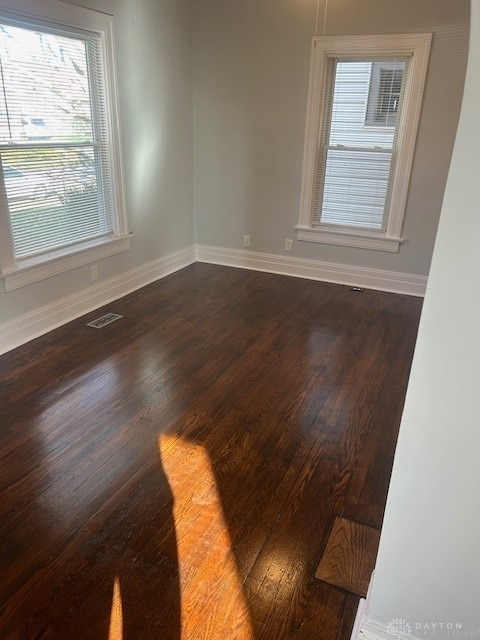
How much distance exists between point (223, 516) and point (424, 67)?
3705mm

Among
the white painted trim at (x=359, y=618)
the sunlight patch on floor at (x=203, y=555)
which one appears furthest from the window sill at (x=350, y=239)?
the white painted trim at (x=359, y=618)

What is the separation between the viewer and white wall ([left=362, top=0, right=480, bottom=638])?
0.87 metres

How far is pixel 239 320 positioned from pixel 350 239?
154 centimetres

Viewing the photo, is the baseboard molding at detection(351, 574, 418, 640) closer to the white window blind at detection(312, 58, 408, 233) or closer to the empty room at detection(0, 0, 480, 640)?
the empty room at detection(0, 0, 480, 640)

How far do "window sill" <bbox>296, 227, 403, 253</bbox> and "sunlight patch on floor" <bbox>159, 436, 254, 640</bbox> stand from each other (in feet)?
9.61

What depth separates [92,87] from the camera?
3.50 m

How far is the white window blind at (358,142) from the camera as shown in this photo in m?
3.95

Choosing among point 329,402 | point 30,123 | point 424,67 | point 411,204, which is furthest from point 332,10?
point 329,402

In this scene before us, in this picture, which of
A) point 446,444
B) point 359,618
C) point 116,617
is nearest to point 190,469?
point 116,617

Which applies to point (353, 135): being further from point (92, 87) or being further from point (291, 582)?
point (291, 582)

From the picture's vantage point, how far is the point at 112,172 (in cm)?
383

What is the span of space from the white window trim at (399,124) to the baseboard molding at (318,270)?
25cm

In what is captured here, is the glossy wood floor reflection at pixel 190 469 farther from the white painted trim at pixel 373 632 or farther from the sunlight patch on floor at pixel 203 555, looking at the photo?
the white painted trim at pixel 373 632

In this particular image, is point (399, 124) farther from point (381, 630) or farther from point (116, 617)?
point (116, 617)
